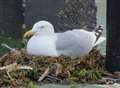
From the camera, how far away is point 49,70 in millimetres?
4383

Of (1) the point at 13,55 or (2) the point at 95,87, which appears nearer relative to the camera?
(2) the point at 95,87

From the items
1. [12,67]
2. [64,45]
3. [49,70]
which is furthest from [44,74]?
[64,45]

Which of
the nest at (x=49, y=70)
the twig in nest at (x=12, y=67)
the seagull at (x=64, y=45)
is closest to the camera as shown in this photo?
the nest at (x=49, y=70)

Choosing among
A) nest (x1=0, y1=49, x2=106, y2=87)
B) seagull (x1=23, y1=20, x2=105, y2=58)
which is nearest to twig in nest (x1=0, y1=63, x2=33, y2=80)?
nest (x1=0, y1=49, x2=106, y2=87)

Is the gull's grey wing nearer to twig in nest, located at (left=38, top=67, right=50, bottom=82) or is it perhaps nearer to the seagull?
the seagull

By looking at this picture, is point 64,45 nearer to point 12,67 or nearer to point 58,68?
point 58,68

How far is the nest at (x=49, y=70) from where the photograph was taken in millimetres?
4262

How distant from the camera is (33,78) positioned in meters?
4.31

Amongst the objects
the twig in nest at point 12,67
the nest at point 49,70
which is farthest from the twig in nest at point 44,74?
the twig in nest at point 12,67

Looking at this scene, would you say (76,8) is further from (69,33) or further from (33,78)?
(33,78)

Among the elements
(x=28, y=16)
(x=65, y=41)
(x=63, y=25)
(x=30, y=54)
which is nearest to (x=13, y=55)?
(x=30, y=54)

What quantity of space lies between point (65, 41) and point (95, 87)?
749 mm

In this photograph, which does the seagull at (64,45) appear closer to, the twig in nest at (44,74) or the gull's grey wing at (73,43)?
the gull's grey wing at (73,43)

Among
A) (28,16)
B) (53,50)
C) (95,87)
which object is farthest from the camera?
(28,16)
